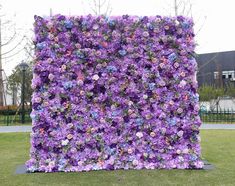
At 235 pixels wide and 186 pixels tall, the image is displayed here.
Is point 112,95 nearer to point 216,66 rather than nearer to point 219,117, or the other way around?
point 219,117

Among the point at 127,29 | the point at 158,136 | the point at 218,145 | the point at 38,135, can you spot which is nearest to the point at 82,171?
the point at 38,135

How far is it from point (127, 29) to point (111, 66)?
0.82 meters

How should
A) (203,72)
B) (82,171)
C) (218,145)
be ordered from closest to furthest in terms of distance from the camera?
(82,171) → (218,145) → (203,72)

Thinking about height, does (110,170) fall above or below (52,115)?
below

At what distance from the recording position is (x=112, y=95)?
7789 mm

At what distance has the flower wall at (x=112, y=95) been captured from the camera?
772 cm

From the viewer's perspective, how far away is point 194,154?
7977 mm

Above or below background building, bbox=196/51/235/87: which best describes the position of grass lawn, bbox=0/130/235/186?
below

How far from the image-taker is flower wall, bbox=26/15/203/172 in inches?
304

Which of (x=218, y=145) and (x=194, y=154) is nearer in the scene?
(x=194, y=154)

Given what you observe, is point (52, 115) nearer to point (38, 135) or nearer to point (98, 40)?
point (38, 135)

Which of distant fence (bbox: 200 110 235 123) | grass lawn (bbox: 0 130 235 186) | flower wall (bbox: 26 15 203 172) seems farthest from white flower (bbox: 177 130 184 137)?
distant fence (bbox: 200 110 235 123)

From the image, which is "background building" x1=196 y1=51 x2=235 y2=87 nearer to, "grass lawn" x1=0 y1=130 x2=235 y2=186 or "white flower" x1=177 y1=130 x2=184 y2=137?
"grass lawn" x1=0 y1=130 x2=235 y2=186

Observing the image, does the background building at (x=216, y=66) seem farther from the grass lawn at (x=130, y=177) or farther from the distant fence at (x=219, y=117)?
the grass lawn at (x=130, y=177)
